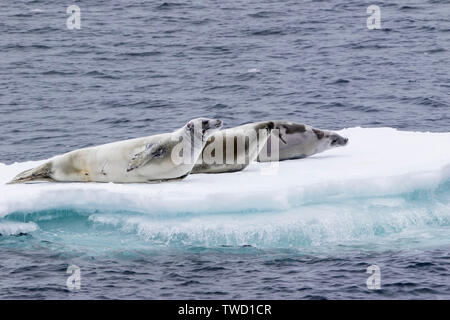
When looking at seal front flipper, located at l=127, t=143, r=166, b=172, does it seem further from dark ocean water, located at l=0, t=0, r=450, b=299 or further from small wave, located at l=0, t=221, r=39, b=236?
small wave, located at l=0, t=221, r=39, b=236

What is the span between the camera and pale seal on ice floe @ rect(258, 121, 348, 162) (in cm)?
1808

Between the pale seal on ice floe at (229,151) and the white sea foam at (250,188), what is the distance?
20 cm

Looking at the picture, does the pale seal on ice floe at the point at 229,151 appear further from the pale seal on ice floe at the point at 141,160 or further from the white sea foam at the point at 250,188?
the pale seal on ice floe at the point at 141,160

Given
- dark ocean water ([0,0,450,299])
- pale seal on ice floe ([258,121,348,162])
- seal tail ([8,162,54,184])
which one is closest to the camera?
dark ocean water ([0,0,450,299])

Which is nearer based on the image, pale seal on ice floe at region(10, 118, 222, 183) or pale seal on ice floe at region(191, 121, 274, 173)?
pale seal on ice floe at region(10, 118, 222, 183)

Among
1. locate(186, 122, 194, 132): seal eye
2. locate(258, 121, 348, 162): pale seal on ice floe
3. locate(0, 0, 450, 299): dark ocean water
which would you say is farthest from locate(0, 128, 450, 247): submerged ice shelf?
locate(258, 121, 348, 162): pale seal on ice floe

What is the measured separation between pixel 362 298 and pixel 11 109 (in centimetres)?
1759

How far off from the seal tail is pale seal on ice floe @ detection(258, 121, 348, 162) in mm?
3686

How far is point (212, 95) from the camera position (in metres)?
29.9

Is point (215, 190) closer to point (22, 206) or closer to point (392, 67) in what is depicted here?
point (22, 206)

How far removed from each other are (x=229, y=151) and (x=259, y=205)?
2.20m

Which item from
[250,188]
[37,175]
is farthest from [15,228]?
[250,188]

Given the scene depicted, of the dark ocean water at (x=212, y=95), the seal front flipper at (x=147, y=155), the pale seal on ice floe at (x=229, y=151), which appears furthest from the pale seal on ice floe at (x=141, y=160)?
the dark ocean water at (x=212, y=95)
